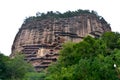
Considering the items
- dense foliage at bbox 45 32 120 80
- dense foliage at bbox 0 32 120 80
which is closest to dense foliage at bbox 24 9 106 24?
dense foliage at bbox 0 32 120 80

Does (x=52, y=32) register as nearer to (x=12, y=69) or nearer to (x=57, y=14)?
(x=57, y=14)

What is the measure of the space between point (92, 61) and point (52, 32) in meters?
47.6

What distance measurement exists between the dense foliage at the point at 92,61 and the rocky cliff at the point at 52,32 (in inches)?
1421

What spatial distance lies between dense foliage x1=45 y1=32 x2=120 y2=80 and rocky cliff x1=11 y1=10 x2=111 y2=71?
118 ft

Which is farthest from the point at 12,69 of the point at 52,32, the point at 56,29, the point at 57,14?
the point at 57,14

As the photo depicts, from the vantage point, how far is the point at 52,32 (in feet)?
264

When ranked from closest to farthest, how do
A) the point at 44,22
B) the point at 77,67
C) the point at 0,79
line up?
the point at 77,67 < the point at 0,79 < the point at 44,22

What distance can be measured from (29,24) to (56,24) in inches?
236

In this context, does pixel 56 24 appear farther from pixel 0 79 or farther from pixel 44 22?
pixel 0 79

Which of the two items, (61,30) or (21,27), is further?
(21,27)

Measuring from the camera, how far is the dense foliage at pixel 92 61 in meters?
31.9

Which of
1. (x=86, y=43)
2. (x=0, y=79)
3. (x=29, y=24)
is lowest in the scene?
(x=0, y=79)

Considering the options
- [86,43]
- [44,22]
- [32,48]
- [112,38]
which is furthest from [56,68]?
[44,22]

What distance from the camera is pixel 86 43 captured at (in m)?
38.0
